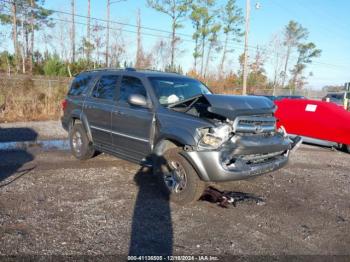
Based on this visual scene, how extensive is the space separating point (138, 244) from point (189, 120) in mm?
1882

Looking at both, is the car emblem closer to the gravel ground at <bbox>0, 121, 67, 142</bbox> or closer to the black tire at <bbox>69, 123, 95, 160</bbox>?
the black tire at <bbox>69, 123, 95, 160</bbox>

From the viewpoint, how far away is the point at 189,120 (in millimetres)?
4496

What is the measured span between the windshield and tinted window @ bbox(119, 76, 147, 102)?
23 cm

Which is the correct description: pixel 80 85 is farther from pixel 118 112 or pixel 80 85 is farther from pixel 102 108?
pixel 118 112

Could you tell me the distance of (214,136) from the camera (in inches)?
167

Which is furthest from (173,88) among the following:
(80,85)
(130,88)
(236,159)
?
(80,85)

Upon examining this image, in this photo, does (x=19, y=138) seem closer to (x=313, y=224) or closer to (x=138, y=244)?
(x=138, y=244)

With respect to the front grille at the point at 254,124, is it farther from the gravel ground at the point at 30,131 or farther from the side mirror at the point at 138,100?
the gravel ground at the point at 30,131

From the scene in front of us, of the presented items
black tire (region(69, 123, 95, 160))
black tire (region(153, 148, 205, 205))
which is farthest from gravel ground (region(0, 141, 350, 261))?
black tire (region(69, 123, 95, 160))

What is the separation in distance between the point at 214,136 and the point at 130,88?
207 centimetres

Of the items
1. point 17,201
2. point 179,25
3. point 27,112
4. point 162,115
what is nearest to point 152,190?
point 162,115

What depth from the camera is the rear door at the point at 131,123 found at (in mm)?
5148

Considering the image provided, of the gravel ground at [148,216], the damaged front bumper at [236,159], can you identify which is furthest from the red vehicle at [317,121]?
the damaged front bumper at [236,159]

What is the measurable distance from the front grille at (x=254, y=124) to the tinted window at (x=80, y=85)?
3.74m
